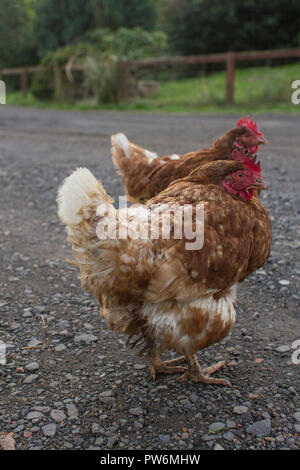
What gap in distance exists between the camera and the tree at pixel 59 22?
28945 mm

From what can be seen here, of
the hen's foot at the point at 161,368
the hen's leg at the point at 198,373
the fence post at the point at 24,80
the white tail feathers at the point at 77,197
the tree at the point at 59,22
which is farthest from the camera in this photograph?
the tree at the point at 59,22

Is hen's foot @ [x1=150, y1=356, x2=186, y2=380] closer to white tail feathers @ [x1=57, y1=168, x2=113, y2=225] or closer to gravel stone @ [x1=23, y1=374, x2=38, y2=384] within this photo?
gravel stone @ [x1=23, y1=374, x2=38, y2=384]

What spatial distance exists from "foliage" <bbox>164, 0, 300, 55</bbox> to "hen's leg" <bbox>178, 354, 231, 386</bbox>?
2528cm

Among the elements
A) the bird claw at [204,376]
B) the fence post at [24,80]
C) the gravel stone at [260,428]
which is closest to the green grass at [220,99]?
the fence post at [24,80]

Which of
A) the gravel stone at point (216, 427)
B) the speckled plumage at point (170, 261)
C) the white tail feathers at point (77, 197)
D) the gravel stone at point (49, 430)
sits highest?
the white tail feathers at point (77, 197)

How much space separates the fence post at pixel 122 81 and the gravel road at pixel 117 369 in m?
12.0

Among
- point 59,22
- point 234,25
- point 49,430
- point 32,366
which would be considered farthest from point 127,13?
point 49,430

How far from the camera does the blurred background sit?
50.8 feet

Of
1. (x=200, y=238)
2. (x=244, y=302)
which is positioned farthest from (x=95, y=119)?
(x=200, y=238)

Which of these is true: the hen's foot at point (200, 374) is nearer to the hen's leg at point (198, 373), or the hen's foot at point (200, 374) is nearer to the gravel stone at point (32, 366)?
the hen's leg at point (198, 373)

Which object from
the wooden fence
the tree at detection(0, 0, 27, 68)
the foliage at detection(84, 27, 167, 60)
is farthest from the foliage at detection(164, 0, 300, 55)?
the tree at detection(0, 0, 27, 68)

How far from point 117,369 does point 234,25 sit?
26370 millimetres

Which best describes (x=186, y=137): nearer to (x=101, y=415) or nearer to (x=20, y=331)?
(x=20, y=331)

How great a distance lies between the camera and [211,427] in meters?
2.49
